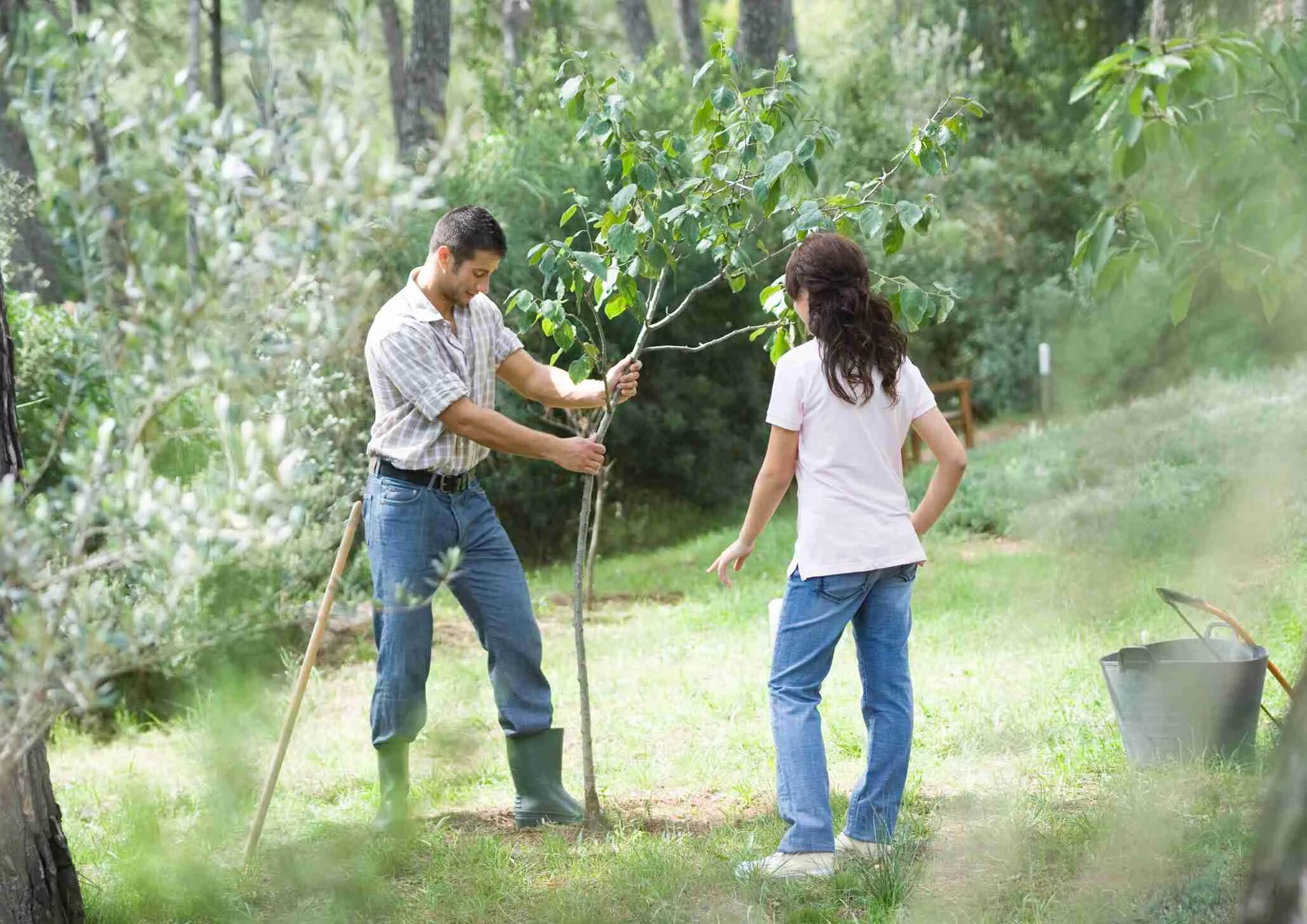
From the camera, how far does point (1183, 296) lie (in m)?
2.50

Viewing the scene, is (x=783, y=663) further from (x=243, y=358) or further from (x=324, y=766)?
(x=324, y=766)

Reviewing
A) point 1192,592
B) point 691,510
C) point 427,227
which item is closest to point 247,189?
point 1192,592

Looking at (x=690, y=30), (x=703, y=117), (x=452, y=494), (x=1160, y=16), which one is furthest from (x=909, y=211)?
(x=690, y=30)

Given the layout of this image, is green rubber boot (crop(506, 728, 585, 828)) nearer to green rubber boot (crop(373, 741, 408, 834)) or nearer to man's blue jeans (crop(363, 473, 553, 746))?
man's blue jeans (crop(363, 473, 553, 746))

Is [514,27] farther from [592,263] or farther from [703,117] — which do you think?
[592,263]

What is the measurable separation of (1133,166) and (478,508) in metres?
2.30

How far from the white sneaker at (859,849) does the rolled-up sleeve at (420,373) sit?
5.27 ft

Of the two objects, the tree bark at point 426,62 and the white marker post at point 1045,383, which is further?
the white marker post at point 1045,383

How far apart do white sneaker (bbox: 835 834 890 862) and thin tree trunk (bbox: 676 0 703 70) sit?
16.2 meters

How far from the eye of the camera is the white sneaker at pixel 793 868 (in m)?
3.37

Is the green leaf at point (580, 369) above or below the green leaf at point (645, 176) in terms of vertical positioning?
below

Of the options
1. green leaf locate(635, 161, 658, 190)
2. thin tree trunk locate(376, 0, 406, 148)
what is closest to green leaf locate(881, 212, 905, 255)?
Answer: green leaf locate(635, 161, 658, 190)

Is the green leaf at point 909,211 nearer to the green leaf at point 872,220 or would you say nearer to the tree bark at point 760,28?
the green leaf at point 872,220

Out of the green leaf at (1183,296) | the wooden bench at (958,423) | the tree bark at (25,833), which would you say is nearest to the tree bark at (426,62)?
the wooden bench at (958,423)
